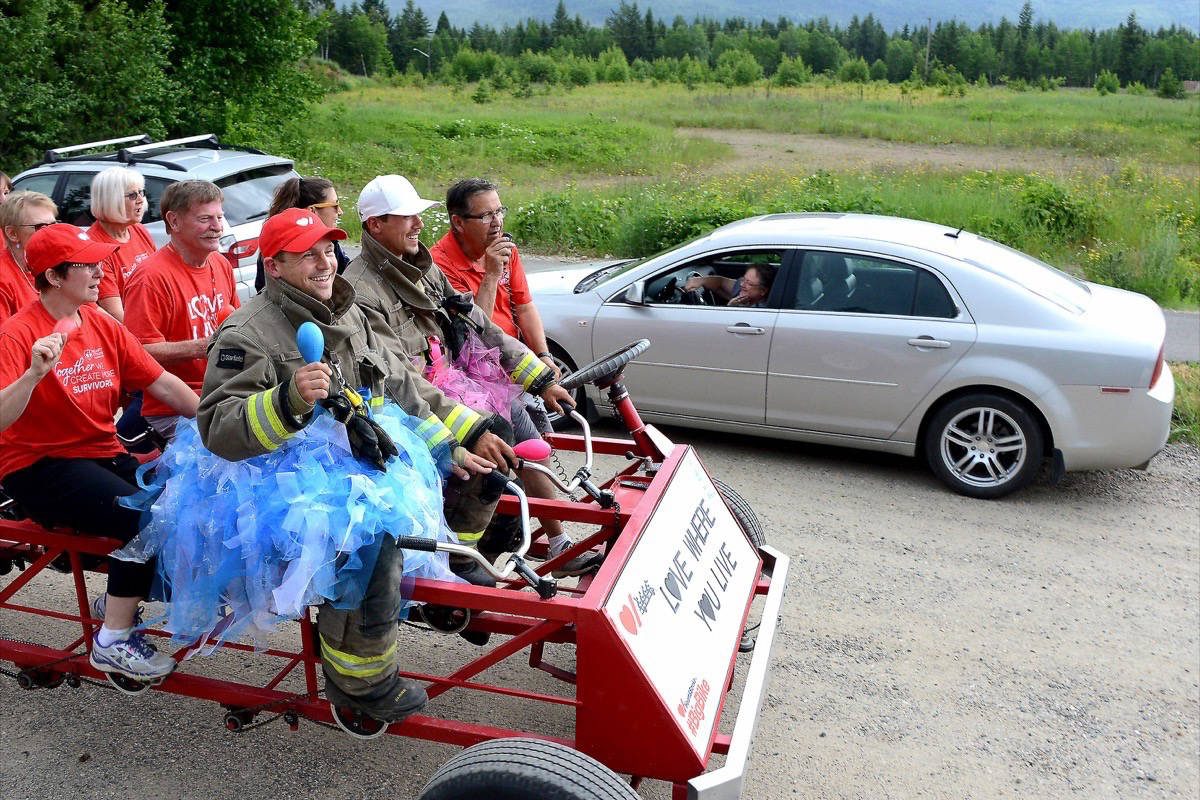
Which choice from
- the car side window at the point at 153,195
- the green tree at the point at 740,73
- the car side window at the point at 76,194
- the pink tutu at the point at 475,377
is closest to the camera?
the pink tutu at the point at 475,377

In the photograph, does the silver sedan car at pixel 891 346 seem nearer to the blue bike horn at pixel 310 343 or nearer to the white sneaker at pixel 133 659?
the white sneaker at pixel 133 659

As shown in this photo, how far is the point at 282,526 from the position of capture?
314 centimetres

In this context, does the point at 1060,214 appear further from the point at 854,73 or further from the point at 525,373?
the point at 854,73

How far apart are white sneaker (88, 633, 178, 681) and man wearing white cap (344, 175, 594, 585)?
107cm

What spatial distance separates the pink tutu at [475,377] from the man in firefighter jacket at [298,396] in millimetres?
868

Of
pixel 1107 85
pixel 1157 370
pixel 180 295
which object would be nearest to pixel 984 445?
pixel 1157 370

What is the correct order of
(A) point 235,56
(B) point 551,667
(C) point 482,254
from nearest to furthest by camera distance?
1. (B) point 551,667
2. (C) point 482,254
3. (A) point 235,56

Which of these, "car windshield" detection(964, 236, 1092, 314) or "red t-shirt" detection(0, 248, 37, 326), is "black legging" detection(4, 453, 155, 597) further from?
"car windshield" detection(964, 236, 1092, 314)

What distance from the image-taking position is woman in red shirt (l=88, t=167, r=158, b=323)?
193 inches

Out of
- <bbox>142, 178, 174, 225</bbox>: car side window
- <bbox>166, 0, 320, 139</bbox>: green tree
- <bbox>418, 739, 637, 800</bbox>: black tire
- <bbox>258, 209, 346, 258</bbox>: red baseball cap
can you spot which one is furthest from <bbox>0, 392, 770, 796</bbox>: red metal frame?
<bbox>166, 0, 320, 139</bbox>: green tree

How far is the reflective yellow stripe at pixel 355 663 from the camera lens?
324 cm

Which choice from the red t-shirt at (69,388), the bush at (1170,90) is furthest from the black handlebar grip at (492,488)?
the bush at (1170,90)

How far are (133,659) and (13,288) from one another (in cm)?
228

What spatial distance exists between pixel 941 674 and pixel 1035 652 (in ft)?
1.81
